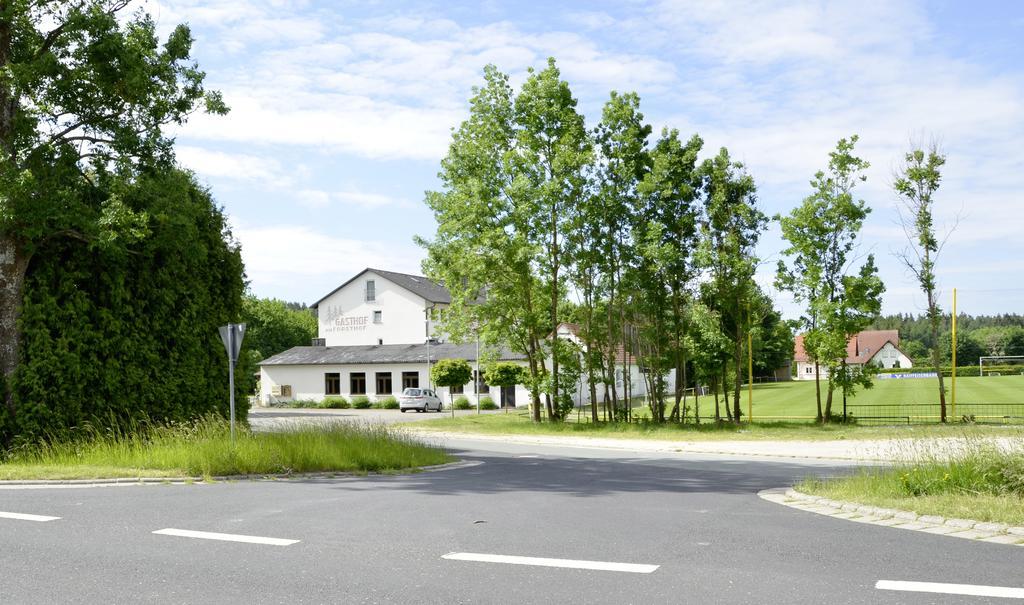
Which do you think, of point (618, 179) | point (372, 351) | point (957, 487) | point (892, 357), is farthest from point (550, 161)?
point (892, 357)

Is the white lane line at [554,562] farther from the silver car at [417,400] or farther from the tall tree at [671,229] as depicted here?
the silver car at [417,400]

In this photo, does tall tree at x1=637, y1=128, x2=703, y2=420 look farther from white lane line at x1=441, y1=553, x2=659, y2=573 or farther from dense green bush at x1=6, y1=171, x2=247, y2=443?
white lane line at x1=441, y1=553, x2=659, y2=573

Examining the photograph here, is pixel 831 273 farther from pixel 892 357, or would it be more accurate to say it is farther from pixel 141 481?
pixel 892 357

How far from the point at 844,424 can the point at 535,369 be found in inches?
493

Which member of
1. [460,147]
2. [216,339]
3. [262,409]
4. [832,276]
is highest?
[460,147]

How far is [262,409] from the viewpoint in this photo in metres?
60.7

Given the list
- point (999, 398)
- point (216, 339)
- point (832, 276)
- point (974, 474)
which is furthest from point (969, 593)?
point (999, 398)

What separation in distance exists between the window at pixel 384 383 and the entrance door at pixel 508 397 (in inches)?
393

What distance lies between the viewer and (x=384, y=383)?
61.6m

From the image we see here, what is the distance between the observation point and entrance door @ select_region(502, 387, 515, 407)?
5591 centimetres

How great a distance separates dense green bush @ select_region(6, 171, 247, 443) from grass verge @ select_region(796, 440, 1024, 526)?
13211 millimetres

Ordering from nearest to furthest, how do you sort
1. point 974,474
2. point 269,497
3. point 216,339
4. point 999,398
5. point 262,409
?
point 974,474, point 269,497, point 216,339, point 999,398, point 262,409

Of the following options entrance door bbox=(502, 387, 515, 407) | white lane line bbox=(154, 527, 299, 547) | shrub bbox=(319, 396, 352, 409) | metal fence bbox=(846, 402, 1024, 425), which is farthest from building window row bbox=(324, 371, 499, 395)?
white lane line bbox=(154, 527, 299, 547)

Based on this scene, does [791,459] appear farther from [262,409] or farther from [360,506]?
[262,409]
